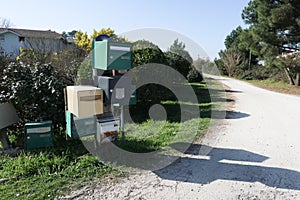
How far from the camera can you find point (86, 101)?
2748 mm

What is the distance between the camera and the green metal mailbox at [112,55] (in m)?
2.74

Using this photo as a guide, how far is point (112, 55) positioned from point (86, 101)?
697mm

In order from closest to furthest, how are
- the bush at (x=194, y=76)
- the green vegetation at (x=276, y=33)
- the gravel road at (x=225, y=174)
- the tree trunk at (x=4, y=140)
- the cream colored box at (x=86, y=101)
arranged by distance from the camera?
the gravel road at (x=225, y=174), the cream colored box at (x=86, y=101), the tree trunk at (x=4, y=140), the bush at (x=194, y=76), the green vegetation at (x=276, y=33)

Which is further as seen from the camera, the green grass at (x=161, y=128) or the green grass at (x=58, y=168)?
the green grass at (x=161, y=128)

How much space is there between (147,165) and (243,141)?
1.98 meters

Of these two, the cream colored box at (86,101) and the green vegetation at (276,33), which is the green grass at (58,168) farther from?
the green vegetation at (276,33)

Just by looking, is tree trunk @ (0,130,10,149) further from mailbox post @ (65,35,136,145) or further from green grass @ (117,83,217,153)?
green grass @ (117,83,217,153)

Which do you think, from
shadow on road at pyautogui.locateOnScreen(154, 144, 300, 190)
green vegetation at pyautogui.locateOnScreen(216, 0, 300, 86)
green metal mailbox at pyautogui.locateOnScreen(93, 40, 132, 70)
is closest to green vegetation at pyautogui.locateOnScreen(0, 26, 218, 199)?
shadow on road at pyautogui.locateOnScreen(154, 144, 300, 190)

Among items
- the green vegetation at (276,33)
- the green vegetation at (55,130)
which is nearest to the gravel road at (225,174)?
the green vegetation at (55,130)

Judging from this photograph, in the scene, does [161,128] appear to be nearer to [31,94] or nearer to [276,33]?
[31,94]

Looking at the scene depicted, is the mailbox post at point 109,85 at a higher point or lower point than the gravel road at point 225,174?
higher

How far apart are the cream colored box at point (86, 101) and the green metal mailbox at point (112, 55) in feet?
1.23

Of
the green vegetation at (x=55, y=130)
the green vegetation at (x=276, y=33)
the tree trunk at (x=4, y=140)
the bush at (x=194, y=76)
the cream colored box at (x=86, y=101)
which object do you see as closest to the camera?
the green vegetation at (x=55, y=130)

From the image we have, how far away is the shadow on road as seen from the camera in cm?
250
